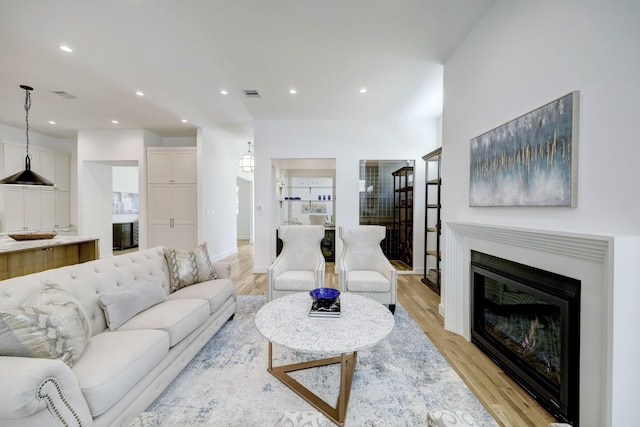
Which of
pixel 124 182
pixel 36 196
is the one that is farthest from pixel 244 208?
pixel 36 196

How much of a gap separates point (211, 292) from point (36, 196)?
234 inches

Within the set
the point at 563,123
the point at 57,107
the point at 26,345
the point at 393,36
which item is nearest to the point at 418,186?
the point at 393,36

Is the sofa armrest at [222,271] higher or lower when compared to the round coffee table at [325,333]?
higher

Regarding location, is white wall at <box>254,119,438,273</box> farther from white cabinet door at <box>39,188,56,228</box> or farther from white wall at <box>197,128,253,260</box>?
white cabinet door at <box>39,188,56,228</box>

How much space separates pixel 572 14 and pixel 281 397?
295cm

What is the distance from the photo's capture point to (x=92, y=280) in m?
1.89

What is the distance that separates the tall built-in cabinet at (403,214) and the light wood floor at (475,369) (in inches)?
50.4

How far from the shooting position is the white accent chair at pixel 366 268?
3.01 meters

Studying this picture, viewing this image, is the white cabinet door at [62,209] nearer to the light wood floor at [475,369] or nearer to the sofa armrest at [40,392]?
the light wood floor at [475,369]

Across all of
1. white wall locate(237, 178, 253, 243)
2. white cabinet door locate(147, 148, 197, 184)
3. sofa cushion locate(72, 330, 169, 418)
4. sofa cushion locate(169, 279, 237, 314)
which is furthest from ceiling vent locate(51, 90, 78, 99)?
white wall locate(237, 178, 253, 243)

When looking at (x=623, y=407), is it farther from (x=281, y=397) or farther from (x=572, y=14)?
(x=572, y=14)

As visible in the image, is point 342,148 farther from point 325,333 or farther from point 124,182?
point 124,182

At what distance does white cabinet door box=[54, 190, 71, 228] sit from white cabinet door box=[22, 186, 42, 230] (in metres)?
0.39

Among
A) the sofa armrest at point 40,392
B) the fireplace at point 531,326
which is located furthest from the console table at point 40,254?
the fireplace at point 531,326
